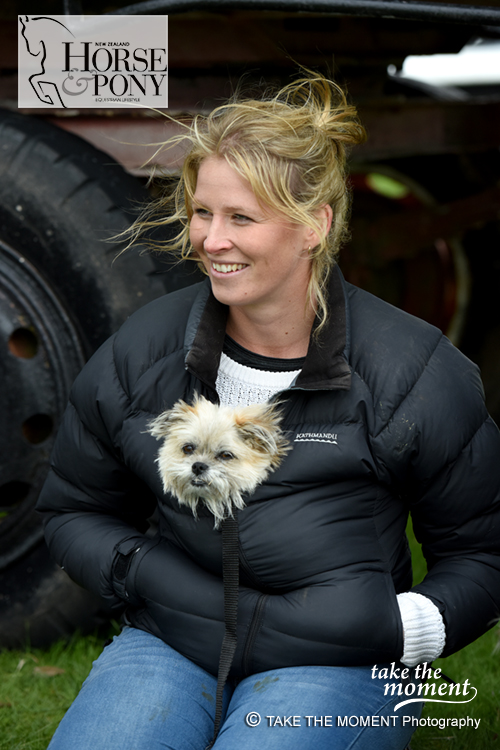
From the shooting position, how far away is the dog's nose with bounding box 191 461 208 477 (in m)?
1.62

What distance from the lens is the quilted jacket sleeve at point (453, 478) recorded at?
5.47 ft

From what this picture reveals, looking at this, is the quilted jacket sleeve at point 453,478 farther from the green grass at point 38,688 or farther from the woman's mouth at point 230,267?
the green grass at point 38,688

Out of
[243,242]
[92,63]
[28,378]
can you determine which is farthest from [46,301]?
[243,242]

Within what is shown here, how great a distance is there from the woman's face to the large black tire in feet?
2.59

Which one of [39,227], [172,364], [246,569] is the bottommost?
[246,569]

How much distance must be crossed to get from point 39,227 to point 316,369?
4.27ft

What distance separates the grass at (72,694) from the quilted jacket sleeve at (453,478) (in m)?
0.59

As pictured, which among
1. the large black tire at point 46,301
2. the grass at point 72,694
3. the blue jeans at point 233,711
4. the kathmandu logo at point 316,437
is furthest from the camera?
the large black tire at point 46,301

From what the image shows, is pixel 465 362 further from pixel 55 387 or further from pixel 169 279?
pixel 55 387

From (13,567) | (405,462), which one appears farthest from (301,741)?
(13,567)

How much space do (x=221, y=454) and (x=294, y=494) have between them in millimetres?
188

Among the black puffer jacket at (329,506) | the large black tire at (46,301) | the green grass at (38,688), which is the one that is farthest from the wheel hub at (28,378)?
the black puffer jacket at (329,506)

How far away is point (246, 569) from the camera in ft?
Result: 5.42

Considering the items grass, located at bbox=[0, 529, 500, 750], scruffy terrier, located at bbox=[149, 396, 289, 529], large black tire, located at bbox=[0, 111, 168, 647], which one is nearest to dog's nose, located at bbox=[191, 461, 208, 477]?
scruffy terrier, located at bbox=[149, 396, 289, 529]
